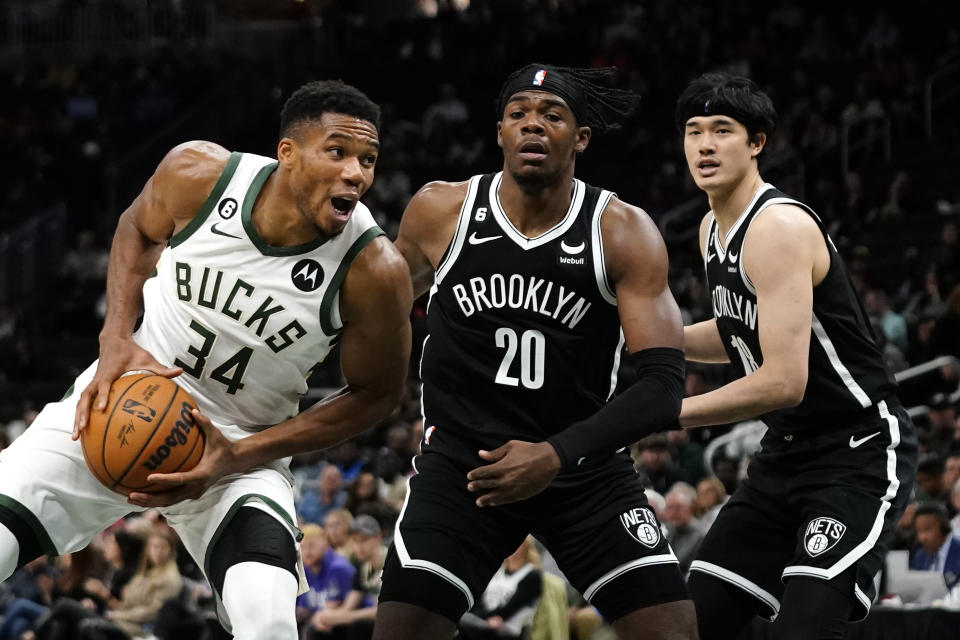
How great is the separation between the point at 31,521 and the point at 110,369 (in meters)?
0.54

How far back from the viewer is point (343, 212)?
4.48 metres

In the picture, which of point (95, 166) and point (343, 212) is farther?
point (95, 166)

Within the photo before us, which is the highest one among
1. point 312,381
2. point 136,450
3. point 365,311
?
point 365,311

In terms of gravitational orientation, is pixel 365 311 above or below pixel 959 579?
above

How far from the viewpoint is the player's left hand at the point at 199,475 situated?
14.1ft

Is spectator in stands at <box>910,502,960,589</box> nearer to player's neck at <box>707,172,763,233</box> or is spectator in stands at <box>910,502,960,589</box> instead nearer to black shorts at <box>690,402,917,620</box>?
black shorts at <box>690,402,917,620</box>

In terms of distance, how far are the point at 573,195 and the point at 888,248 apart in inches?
371

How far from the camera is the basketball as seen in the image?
430 centimetres

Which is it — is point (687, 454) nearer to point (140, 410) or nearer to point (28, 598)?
point (28, 598)

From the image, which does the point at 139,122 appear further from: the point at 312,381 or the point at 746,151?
the point at 746,151

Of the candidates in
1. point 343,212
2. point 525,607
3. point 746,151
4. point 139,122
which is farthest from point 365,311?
point 139,122

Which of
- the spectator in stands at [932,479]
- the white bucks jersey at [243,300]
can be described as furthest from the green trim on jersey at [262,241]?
the spectator in stands at [932,479]

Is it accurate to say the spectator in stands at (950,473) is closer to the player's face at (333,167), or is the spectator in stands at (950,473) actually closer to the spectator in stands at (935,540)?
the spectator in stands at (935,540)

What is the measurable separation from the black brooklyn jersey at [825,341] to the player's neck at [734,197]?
0.14 feet
